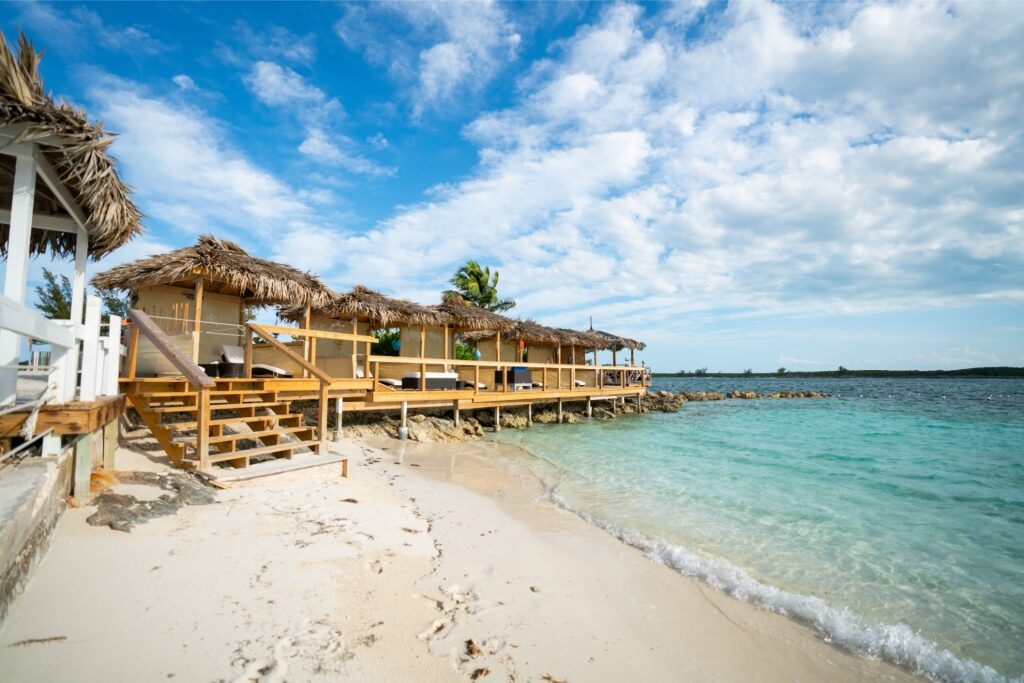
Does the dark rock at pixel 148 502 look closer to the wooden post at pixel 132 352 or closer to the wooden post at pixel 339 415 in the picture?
the wooden post at pixel 132 352

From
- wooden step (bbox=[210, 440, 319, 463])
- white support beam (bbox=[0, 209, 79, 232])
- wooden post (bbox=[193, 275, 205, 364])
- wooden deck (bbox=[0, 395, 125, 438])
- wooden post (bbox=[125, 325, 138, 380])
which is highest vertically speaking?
white support beam (bbox=[0, 209, 79, 232])

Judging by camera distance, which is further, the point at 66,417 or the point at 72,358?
the point at 72,358

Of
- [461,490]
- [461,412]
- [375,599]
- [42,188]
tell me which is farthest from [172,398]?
[461,412]

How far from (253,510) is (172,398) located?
12.0 feet

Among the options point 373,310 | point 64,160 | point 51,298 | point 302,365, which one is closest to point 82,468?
point 64,160

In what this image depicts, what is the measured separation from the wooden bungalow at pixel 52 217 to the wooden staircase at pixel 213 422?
0.65 metres

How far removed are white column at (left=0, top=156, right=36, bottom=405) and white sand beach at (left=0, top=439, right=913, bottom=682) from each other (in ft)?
4.28

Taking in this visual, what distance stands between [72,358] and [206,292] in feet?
22.2

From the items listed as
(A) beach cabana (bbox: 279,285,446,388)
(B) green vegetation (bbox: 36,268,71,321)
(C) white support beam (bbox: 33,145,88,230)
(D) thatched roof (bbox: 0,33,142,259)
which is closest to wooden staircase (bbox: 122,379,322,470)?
(D) thatched roof (bbox: 0,33,142,259)

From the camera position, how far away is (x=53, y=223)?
4902 mm

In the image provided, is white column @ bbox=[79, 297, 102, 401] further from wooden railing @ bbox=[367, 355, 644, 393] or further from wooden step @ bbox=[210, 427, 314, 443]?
wooden railing @ bbox=[367, 355, 644, 393]

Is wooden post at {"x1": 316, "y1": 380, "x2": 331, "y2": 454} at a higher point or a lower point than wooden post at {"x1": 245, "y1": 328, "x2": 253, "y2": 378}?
lower

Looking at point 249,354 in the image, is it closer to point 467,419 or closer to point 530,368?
point 467,419

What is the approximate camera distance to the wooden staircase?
16.2 ft
